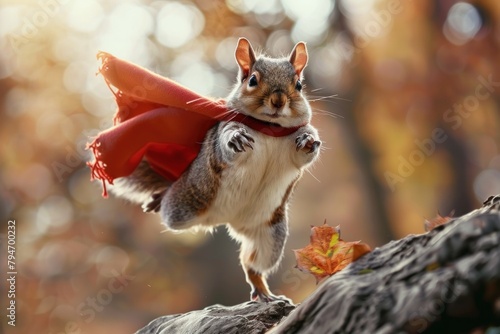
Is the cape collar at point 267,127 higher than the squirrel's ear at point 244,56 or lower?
lower

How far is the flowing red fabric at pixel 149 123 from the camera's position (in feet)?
8.47

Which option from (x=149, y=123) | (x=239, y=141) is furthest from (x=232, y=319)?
(x=149, y=123)

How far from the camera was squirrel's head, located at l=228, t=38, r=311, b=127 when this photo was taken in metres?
2.29

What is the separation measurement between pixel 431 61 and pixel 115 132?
20.2ft

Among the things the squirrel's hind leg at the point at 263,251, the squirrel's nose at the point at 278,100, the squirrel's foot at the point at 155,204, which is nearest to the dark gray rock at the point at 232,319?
the squirrel's hind leg at the point at 263,251

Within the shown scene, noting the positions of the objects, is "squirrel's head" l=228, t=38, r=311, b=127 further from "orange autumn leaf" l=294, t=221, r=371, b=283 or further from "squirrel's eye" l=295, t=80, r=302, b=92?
"orange autumn leaf" l=294, t=221, r=371, b=283

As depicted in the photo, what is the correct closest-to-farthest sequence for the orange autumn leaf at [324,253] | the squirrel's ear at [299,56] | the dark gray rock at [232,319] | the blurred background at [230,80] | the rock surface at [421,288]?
the rock surface at [421,288] → the orange autumn leaf at [324,253] → the dark gray rock at [232,319] → the squirrel's ear at [299,56] → the blurred background at [230,80]

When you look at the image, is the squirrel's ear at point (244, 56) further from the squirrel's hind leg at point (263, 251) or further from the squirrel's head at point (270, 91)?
the squirrel's hind leg at point (263, 251)

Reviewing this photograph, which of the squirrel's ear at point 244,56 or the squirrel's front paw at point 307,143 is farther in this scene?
the squirrel's ear at point 244,56

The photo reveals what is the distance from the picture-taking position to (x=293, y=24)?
855 cm

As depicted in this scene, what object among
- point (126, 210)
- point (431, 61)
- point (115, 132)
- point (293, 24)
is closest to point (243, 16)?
point (293, 24)

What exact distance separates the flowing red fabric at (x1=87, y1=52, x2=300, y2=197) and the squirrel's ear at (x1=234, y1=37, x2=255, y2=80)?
173mm

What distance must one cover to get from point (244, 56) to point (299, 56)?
0.75 feet

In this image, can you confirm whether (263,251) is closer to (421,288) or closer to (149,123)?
(149,123)
